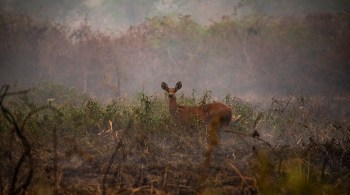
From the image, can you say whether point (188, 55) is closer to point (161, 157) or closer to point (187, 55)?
point (187, 55)

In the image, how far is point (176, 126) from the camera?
7.28 metres

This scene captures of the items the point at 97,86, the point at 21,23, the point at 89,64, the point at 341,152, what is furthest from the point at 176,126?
the point at 21,23

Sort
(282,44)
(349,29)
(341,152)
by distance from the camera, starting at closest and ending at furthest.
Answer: (341,152)
(349,29)
(282,44)

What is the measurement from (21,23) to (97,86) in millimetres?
3898

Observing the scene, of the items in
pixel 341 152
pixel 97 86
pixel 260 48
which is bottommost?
pixel 341 152

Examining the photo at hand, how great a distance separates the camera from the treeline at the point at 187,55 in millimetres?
14617

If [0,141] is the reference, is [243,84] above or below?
above

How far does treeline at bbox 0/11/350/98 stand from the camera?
575 inches

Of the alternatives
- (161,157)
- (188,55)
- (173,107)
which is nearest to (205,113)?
(173,107)

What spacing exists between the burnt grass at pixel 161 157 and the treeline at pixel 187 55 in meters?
5.97

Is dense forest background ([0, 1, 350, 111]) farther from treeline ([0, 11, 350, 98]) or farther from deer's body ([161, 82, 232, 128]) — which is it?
deer's body ([161, 82, 232, 128])

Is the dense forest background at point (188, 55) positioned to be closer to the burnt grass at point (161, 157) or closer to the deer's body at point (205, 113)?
the burnt grass at point (161, 157)

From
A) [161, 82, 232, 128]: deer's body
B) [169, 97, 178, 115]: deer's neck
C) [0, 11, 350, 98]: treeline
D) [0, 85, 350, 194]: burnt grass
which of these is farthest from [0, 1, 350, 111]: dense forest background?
[161, 82, 232, 128]: deer's body

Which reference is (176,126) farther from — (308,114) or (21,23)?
(21,23)
